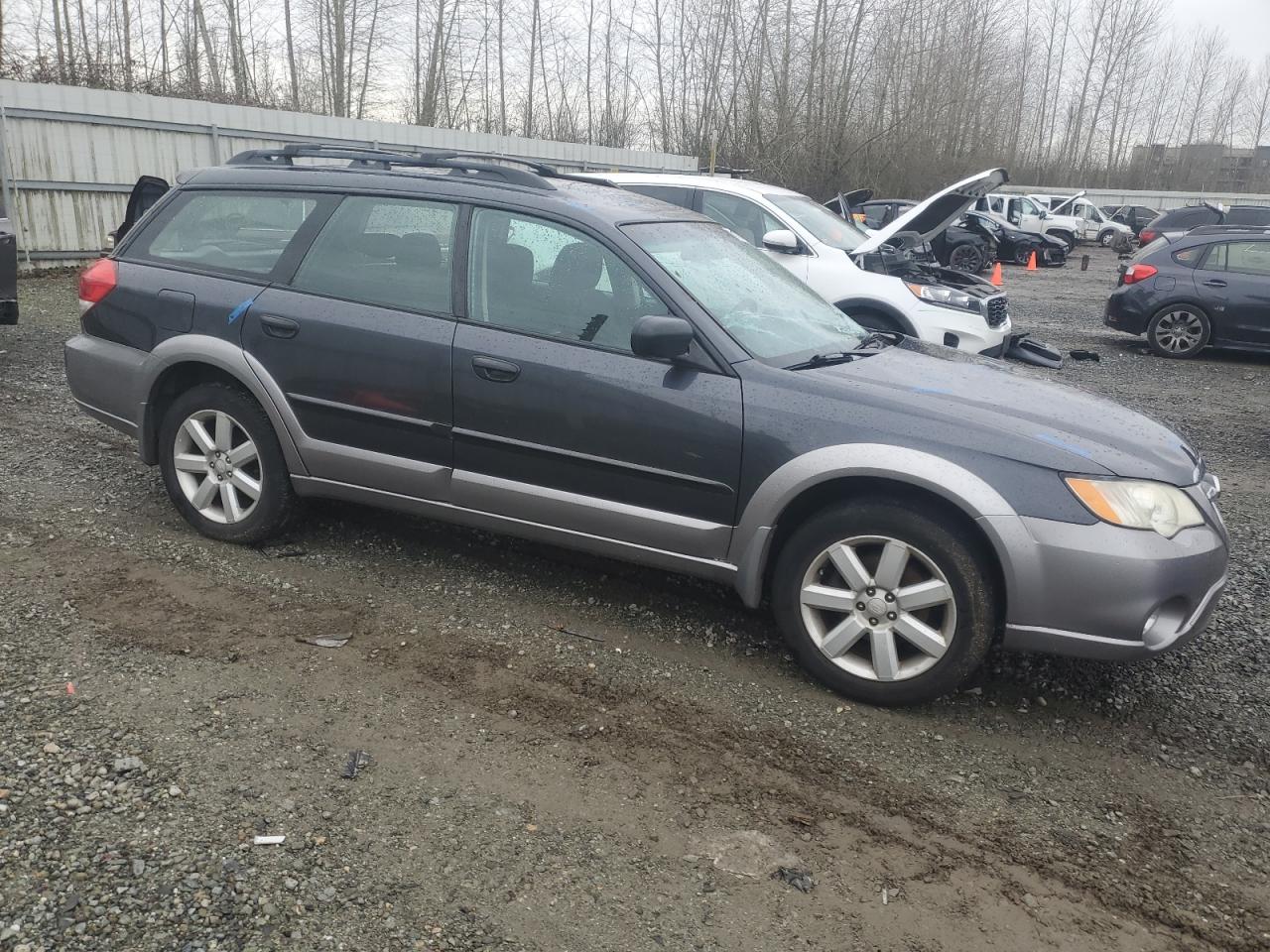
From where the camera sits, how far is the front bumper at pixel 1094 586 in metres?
3.31

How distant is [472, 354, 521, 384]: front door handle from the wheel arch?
16.4 feet

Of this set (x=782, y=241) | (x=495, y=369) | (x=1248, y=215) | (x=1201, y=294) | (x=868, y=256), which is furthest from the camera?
(x=1248, y=215)

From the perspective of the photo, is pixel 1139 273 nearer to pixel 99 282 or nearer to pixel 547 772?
pixel 99 282

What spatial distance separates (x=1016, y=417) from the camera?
3.64 meters

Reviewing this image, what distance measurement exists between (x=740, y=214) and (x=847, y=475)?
19.9 ft

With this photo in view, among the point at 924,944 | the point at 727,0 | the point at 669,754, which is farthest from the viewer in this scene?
the point at 727,0

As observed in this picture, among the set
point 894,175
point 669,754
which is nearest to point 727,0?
point 894,175

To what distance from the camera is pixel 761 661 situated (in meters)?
3.97

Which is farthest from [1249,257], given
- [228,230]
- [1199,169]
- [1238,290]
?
[1199,169]

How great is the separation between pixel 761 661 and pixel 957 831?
113 centimetres

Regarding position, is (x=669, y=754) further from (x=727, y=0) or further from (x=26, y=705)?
(x=727, y=0)

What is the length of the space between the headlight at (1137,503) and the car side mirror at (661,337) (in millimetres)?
1388

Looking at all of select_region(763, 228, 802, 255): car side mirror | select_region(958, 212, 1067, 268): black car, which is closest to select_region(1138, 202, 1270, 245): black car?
select_region(958, 212, 1067, 268): black car

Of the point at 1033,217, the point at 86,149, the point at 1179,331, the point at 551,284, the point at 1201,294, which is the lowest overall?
the point at 1179,331
